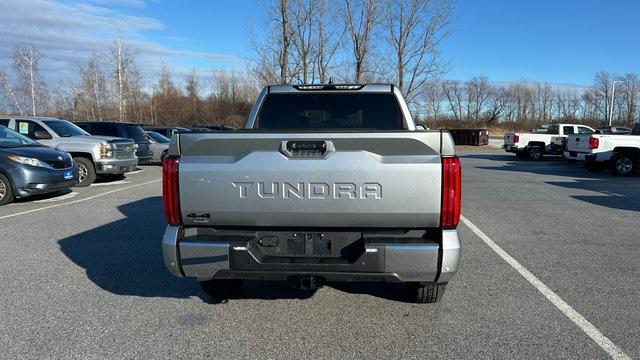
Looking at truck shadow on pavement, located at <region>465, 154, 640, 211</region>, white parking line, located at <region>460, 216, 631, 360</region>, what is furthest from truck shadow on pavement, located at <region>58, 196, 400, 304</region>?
truck shadow on pavement, located at <region>465, 154, 640, 211</region>

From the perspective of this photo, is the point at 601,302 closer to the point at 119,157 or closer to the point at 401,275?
the point at 401,275

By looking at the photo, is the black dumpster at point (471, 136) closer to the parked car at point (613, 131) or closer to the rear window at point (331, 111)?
the parked car at point (613, 131)

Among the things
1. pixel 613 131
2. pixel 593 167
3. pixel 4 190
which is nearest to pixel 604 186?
pixel 593 167

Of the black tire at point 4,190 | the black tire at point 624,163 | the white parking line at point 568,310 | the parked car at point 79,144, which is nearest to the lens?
the white parking line at point 568,310

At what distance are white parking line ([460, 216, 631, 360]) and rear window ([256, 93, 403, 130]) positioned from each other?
2.19 m

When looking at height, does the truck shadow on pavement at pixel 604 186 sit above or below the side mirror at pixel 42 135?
below

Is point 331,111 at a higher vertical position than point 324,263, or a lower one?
higher

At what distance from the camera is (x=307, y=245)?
10.8 feet

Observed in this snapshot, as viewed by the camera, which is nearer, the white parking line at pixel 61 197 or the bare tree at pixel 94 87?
the white parking line at pixel 61 197

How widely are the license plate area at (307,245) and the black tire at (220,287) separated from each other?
3.17 ft

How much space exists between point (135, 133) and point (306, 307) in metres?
13.9

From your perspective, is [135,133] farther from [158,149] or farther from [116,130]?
[158,149]

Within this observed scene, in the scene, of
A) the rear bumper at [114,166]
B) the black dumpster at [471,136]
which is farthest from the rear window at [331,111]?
the black dumpster at [471,136]

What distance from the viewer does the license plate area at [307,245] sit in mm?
3258
